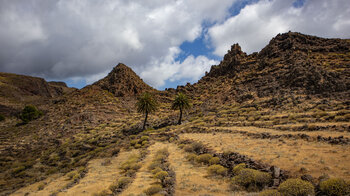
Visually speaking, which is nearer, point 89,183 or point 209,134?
point 89,183

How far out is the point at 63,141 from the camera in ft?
145

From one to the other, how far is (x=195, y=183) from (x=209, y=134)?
60.8ft

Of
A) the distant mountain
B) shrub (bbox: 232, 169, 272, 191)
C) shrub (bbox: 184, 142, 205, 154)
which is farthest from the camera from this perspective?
the distant mountain

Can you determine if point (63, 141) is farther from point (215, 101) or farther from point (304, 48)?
point (304, 48)

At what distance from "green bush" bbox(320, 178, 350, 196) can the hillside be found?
0.57 metres

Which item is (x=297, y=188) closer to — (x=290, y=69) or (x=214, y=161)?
(x=214, y=161)

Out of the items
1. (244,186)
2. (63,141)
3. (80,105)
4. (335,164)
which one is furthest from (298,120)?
(80,105)

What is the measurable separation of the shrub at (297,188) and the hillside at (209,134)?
1.30 ft

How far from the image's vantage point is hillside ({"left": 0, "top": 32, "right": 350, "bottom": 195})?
13.0m

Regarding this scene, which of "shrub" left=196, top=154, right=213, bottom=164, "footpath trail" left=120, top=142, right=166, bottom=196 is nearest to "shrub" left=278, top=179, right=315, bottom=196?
"footpath trail" left=120, top=142, right=166, bottom=196

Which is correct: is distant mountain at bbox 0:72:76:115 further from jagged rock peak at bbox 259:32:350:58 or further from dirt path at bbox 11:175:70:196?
jagged rock peak at bbox 259:32:350:58

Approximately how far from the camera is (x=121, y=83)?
84938 millimetres

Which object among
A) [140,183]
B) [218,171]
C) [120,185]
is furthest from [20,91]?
[218,171]

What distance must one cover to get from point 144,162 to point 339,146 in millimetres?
19908
